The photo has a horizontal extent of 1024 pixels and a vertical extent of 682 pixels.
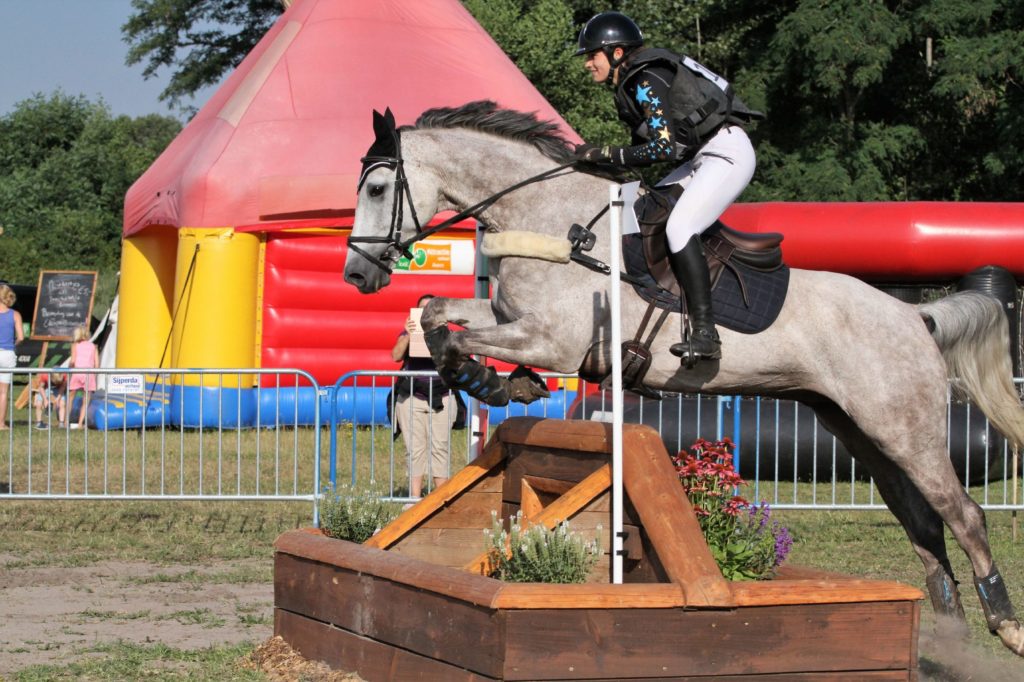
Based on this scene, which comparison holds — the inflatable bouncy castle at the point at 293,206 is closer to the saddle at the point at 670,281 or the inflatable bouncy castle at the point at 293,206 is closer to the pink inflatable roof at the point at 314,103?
the pink inflatable roof at the point at 314,103

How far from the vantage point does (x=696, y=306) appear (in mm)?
5172

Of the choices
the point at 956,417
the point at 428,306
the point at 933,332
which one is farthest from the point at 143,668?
the point at 956,417

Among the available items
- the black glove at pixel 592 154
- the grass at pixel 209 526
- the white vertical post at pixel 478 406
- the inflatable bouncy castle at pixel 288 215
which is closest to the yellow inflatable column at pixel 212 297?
the inflatable bouncy castle at pixel 288 215

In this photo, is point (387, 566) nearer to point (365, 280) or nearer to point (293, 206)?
point (365, 280)

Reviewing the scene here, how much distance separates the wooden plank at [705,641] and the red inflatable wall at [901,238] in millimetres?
8327

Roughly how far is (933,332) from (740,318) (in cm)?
115

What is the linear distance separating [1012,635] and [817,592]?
1626 millimetres

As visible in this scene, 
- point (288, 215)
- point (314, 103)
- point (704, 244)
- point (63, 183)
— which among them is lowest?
point (704, 244)

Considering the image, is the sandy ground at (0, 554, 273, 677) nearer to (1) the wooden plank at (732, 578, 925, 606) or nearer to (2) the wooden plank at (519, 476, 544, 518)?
(2) the wooden plank at (519, 476, 544, 518)

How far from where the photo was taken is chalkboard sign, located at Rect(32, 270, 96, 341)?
25.3 metres

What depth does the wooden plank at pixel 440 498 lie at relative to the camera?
539 cm

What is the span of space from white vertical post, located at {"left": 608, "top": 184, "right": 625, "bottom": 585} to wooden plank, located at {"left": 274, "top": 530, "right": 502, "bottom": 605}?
1.68ft

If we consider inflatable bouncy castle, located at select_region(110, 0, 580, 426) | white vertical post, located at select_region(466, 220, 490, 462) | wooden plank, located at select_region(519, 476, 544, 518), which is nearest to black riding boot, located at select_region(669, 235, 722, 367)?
wooden plank, located at select_region(519, 476, 544, 518)

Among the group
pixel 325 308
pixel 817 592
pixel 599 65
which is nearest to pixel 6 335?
pixel 325 308
